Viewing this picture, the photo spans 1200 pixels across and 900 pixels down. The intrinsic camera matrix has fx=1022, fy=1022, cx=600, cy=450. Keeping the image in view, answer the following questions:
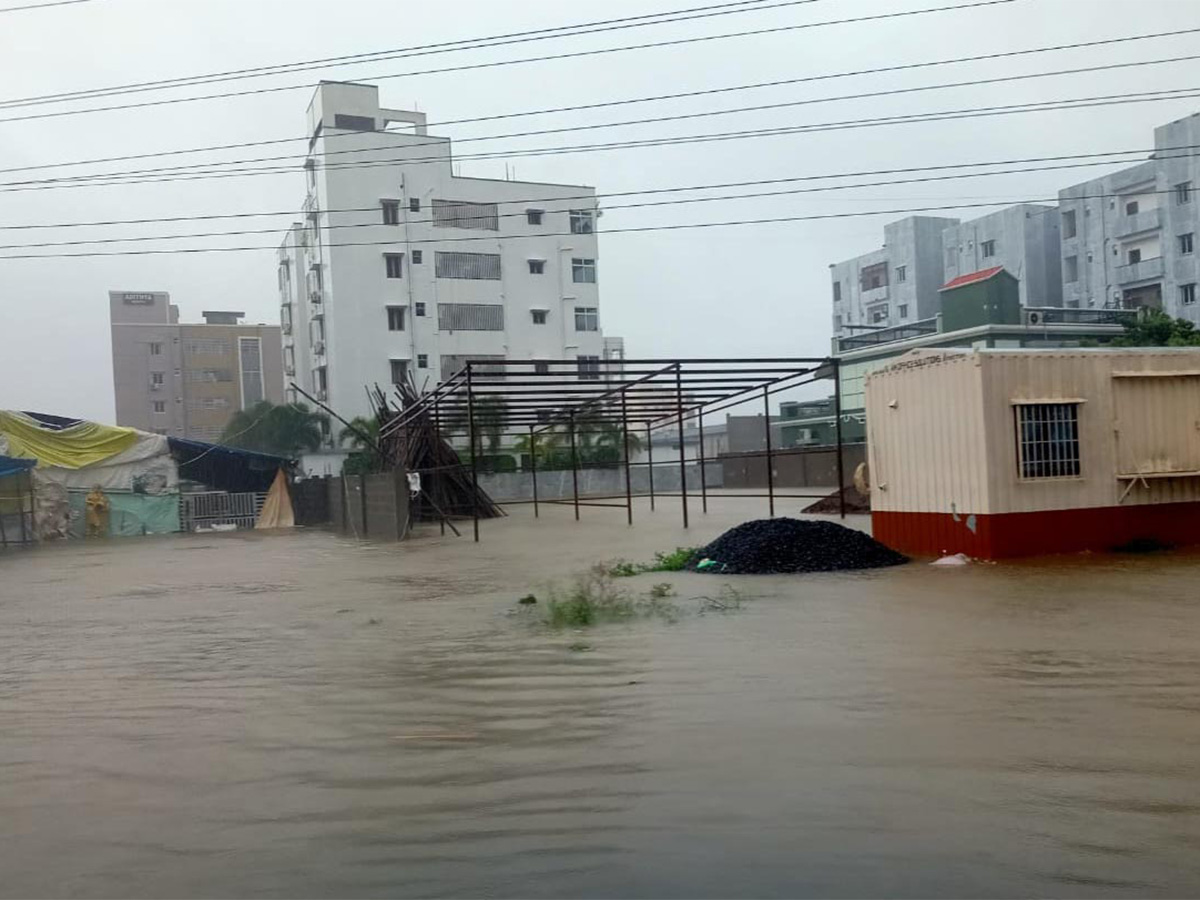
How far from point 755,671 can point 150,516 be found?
30.2 m

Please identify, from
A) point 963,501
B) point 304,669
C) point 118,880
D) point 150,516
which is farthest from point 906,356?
point 150,516

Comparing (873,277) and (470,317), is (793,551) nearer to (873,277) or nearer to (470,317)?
(470,317)

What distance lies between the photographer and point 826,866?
355cm

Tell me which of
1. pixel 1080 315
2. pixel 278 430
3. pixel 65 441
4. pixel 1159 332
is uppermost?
pixel 1080 315

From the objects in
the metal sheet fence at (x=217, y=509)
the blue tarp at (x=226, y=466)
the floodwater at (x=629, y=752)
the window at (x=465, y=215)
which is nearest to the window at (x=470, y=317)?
the window at (x=465, y=215)

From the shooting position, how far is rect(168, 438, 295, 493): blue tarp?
3350cm

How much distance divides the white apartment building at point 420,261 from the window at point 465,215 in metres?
0.06

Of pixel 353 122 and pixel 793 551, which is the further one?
pixel 353 122

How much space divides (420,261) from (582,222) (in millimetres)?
9025

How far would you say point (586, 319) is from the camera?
173 ft

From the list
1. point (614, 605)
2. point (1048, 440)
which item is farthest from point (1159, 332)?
point (614, 605)

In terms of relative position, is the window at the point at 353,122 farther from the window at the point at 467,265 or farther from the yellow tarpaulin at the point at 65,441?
the yellow tarpaulin at the point at 65,441

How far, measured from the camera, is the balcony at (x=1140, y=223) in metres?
45.4

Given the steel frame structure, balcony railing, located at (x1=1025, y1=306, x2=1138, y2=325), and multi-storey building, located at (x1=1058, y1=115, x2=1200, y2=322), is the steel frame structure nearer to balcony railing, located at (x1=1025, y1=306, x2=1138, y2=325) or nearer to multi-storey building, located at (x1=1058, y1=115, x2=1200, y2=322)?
balcony railing, located at (x1=1025, y1=306, x2=1138, y2=325)
